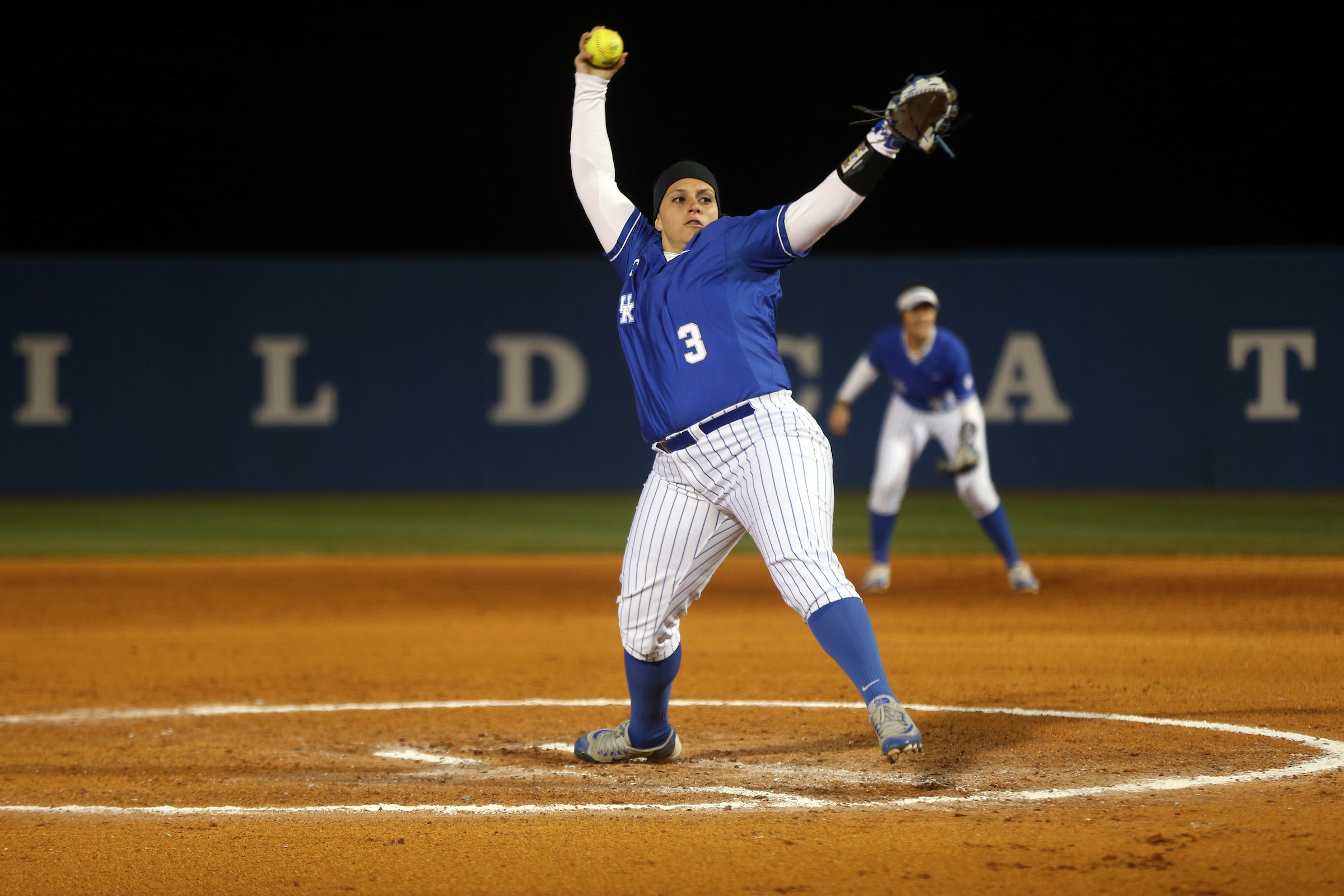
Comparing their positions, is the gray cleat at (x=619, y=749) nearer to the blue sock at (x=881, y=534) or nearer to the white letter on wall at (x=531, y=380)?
the blue sock at (x=881, y=534)

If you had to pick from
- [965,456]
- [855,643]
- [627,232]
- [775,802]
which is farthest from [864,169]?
[965,456]

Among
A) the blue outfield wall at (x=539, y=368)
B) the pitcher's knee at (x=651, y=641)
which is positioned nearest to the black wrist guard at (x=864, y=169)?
the pitcher's knee at (x=651, y=641)

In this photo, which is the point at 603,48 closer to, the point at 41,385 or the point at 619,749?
the point at 619,749

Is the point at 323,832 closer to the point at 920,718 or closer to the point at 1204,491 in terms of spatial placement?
the point at 920,718

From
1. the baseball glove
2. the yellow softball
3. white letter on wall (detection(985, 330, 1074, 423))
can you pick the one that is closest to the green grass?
white letter on wall (detection(985, 330, 1074, 423))

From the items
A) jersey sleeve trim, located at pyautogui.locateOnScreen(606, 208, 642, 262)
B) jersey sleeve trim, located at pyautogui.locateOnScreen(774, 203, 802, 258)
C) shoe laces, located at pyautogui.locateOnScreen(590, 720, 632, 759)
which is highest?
jersey sleeve trim, located at pyautogui.locateOnScreen(606, 208, 642, 262)

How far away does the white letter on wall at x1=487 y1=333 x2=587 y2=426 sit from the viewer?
17.9 metres

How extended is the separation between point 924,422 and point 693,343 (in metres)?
5.82

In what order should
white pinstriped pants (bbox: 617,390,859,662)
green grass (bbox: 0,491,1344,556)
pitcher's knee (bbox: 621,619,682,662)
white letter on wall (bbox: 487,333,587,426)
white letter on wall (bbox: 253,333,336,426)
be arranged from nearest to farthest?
white pinstriped pants (bbox: 617,390,859,662) → pitcher's knee (bbox: 621,619,682,662) → green grass (bbox: 0,491,1344,556) → white letter on wall (bbox: 253,333,336,426) → white letter on wall (bbox: 487,333,587,426)

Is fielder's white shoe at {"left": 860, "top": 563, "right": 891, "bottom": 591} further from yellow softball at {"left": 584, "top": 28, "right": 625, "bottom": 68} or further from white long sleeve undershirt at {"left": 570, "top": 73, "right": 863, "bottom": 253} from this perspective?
yellow softball at {"left": 584, "top": 28, "right": 625, "bottom": 68}

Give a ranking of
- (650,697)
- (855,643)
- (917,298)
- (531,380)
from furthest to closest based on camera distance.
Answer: (531,380), (917,298), (650,697), (855,643)

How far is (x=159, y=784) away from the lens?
4730mm

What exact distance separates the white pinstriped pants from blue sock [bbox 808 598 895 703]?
0.04 m

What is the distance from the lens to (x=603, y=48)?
15.6 feet
